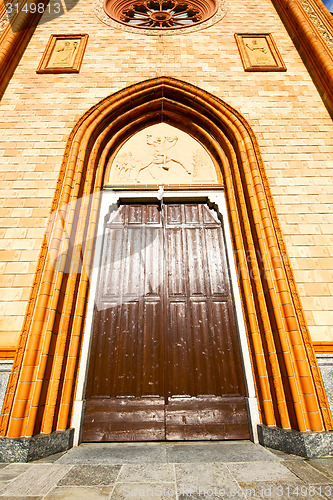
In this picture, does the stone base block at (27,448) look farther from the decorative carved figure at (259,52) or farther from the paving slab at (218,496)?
the decorative carved figure at (259,52)

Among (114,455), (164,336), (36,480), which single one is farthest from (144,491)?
(164,336)

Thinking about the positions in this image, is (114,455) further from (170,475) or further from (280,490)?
(280,490)

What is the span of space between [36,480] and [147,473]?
0.82 meters

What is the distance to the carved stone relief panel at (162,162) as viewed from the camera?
16.2ft

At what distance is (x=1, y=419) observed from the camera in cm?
276

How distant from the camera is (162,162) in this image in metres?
5.09

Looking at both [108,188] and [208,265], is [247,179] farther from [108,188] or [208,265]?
[108,188]

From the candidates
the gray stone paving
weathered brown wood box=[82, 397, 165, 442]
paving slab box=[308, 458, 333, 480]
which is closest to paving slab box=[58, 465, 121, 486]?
the gray stone paving

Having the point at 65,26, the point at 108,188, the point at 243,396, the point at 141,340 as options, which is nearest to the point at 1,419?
the point at 141,340

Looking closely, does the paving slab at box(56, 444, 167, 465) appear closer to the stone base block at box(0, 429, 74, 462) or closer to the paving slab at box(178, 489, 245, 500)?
the stone base block at box(0, 429, 74, 462)

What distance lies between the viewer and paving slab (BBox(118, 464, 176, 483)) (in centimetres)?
184

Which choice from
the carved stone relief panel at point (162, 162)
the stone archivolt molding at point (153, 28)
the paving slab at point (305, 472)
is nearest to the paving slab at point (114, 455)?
the paving slab at point (305, 472)

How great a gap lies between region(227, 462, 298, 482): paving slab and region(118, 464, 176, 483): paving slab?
0.49 meters

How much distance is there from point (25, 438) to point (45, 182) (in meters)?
3.45
